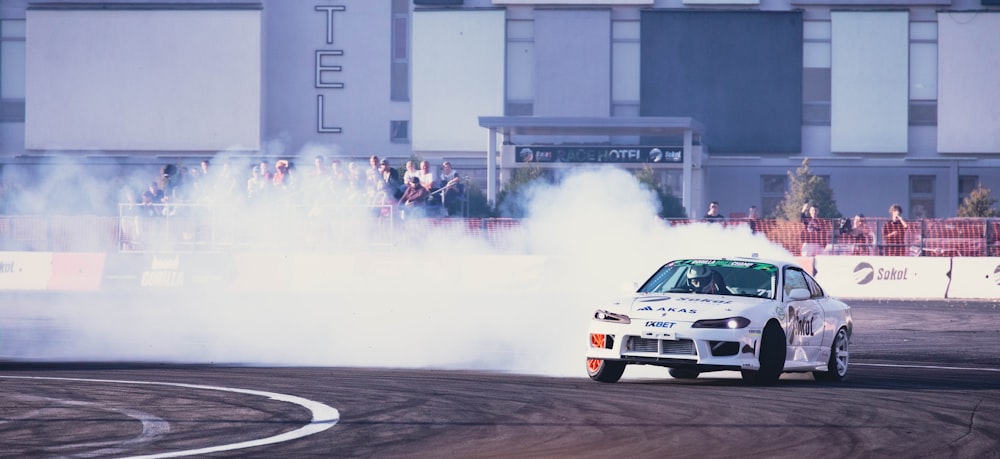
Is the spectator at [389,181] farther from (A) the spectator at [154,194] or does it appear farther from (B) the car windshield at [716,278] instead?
(B) the car windshield at [716,278]

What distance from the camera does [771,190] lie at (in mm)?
49938

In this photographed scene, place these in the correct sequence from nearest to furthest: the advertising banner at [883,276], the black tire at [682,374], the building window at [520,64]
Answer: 1. the black tire at [682,374]
2. the advertising banner at [883,276]
3. the building window at [520,64]

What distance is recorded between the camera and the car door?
510 inches

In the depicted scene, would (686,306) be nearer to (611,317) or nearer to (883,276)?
(611,317)

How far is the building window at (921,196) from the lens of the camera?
162 feet

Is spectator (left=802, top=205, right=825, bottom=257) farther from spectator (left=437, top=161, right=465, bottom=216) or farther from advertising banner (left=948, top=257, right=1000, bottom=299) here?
spectator (left=437, top=161, right=465, bottom=216)

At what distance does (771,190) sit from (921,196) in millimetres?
5259

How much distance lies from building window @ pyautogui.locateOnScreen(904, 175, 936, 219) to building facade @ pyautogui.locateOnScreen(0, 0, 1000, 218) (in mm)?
290

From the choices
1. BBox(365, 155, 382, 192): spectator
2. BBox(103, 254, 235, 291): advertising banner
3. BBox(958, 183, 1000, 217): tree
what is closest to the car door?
BBox(365, 155, 382, 192): spectator

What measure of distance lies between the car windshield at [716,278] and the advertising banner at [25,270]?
18.6m

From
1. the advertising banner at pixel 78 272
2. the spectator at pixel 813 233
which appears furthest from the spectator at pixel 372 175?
the spectator at pixel 813 233

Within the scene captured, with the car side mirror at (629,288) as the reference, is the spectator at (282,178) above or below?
above

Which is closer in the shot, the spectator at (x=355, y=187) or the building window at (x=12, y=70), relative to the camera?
the spectator at (x=355, y=187)

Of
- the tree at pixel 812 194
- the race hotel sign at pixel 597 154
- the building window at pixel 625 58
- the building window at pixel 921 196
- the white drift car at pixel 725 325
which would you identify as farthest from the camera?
the building window at pixel 921 196
